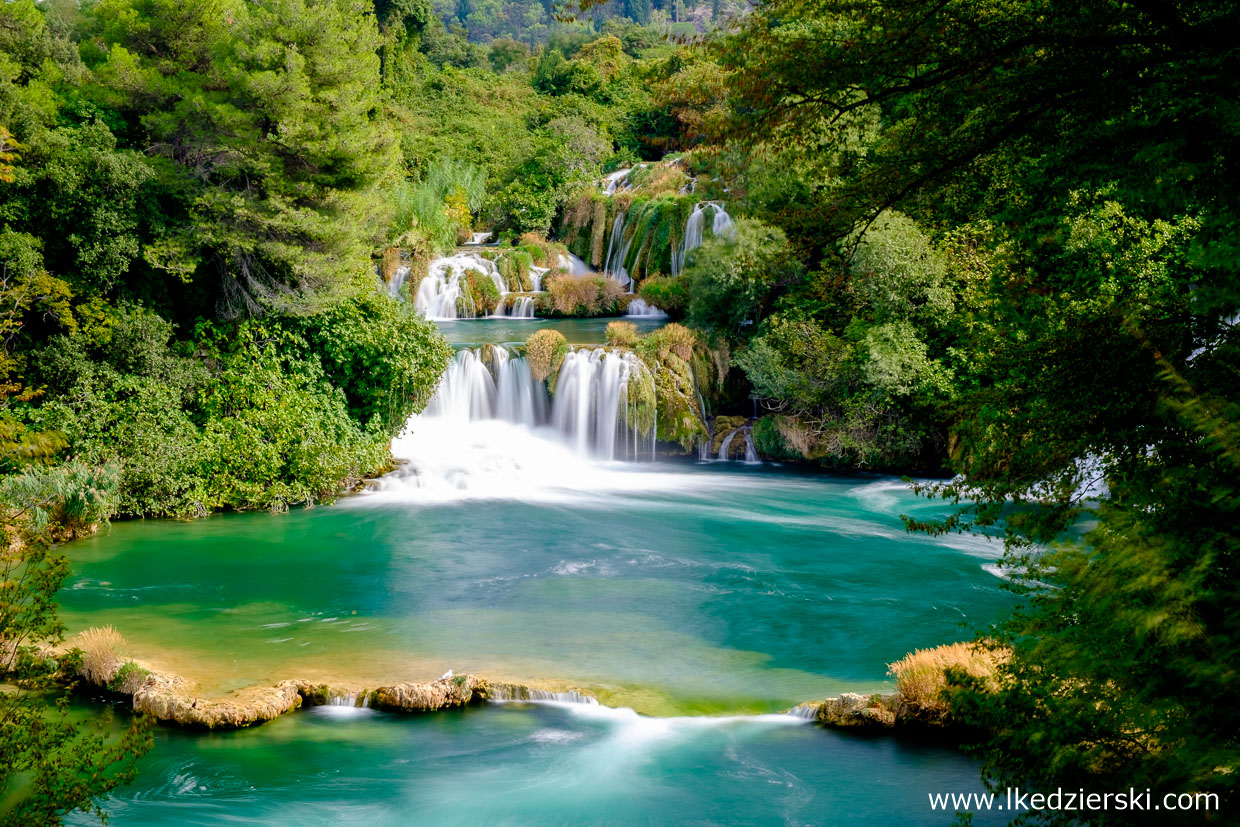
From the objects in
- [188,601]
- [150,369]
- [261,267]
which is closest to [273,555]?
[188,601]

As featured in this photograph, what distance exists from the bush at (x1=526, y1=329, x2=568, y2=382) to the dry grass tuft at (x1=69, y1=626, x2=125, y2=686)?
12386 millimetres

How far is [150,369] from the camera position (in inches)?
592

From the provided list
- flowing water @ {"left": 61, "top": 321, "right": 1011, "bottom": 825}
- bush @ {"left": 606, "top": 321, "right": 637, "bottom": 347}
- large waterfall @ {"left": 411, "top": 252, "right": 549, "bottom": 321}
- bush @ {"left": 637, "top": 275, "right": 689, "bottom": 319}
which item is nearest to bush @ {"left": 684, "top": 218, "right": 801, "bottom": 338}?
bush @ {"left": 606, "top": 321, "right": 637, "bottom": 347}

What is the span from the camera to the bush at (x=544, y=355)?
67.9ft

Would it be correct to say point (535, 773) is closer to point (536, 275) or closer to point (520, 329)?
point (520, 329)

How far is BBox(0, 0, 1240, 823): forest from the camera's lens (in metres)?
4.37

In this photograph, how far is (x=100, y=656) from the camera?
29.3 ft

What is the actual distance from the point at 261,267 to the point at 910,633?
12925 millimetres

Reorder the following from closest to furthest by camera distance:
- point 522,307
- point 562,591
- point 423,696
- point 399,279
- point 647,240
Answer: point 423,696 < point 562,591 < point 399,279 < point 522,307 < point 647,240

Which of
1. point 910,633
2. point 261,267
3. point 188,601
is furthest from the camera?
point 261,267

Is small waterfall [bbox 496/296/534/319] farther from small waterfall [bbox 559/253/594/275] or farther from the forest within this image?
small waterfall [bbox 559/253/594/275]

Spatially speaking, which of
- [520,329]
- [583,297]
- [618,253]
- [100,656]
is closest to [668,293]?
[583,297]

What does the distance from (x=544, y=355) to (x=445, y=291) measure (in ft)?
27.5

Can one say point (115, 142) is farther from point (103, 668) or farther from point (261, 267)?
point (103, 668)
